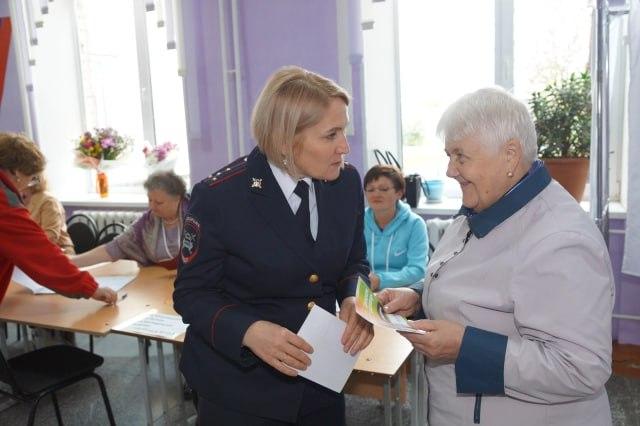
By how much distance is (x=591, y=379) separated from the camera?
3.25 ft

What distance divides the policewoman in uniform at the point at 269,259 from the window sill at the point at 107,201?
360 centimetres

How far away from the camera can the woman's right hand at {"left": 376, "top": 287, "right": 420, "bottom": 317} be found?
1381mm

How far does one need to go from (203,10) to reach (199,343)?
3287mm

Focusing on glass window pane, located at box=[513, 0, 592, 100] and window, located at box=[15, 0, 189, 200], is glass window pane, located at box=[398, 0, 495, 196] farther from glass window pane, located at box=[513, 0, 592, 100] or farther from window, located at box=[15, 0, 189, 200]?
window, located at box=[15, 0, 189, 200]

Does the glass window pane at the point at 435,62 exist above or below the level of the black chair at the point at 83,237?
above

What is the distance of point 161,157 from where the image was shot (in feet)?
15.2

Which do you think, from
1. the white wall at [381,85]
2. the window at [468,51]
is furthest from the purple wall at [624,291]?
the white wall at [381,85]

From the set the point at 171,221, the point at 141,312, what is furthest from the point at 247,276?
the point at 171,221

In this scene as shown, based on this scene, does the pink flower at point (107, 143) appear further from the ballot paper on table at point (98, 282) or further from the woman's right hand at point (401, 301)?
the woman's right hand at point (401, 301)

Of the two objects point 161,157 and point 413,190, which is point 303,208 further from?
point 161,157

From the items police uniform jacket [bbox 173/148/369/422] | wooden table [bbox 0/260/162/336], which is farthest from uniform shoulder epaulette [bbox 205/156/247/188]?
wooden table [bbox 0/260/162/336]

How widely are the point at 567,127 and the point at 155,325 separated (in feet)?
8.41

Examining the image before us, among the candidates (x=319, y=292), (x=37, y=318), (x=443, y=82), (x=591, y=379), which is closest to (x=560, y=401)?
(x=591, y=379)

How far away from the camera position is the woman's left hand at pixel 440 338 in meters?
1.09
